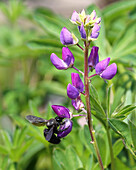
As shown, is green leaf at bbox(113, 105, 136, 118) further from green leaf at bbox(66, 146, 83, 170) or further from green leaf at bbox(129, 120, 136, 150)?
green leaf at bbox(66, 146, 83, 170)

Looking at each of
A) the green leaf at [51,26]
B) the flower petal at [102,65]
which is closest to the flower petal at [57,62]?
the flower petal at [102,65]

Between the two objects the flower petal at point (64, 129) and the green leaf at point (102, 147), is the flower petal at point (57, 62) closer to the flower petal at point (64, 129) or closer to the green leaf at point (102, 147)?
the flower petal at point (64, 129)

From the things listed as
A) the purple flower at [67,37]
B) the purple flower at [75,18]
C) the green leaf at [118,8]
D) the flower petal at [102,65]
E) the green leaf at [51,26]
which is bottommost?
the flower petal at [102,65]

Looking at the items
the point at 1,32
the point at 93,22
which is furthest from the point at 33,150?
the point at 1,32

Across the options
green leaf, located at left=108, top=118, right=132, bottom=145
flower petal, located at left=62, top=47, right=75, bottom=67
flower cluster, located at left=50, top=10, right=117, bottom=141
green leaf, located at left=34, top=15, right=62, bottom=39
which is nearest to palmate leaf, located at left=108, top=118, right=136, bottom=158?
green leaf, located at left=108, top=118, right=132, bottom=145

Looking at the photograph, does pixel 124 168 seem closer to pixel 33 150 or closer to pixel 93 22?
pixel 33 150

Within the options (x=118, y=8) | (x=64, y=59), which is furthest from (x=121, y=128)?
(x=118, y=8)
